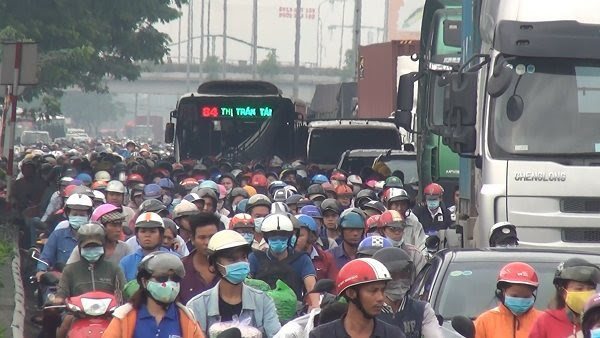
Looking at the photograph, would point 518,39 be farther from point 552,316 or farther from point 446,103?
point 552,316

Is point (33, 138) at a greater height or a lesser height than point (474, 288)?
lesser

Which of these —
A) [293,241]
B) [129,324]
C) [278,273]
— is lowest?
[278,273]

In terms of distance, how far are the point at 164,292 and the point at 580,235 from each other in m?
8.21

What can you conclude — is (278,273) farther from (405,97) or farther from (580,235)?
(405,97)

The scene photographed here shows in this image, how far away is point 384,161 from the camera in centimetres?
3166

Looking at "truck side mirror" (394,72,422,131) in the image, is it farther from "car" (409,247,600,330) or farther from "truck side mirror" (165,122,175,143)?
"truck side mirror" (165,122,175,143)

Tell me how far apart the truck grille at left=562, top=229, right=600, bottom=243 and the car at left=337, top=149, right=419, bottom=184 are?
44.1 ft

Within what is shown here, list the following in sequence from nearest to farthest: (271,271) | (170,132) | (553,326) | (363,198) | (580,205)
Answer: (553,326)
(271,271)
(580,205)
(363,198)
(170,132)

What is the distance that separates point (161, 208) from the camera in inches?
664

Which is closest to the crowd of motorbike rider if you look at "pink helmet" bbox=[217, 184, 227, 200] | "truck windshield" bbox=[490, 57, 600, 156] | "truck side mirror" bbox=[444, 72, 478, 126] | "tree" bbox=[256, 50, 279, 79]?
"pink helmet" bbox=[217, 184, 227, 200]

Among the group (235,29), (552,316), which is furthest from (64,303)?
(235,29)

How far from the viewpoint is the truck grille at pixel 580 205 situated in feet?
56.2

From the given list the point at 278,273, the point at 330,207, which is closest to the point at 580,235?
the point at 330,207

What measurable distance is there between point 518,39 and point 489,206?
157 cm
